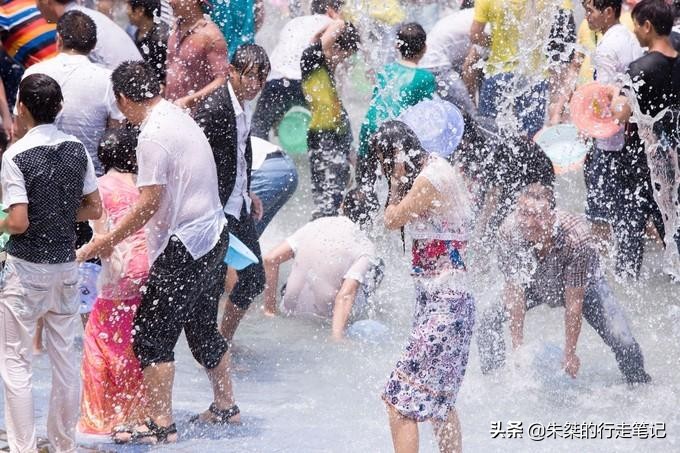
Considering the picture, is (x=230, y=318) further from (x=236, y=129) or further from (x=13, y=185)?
(x=13, y=185)

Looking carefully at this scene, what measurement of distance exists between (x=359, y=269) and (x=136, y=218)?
2.29 metres

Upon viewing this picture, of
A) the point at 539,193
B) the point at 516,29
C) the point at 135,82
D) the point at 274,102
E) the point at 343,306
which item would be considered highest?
the point at 135,82

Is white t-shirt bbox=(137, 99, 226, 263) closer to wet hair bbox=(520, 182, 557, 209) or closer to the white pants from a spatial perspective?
the white pants

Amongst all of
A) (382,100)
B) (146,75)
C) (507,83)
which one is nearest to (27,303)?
(146,75)

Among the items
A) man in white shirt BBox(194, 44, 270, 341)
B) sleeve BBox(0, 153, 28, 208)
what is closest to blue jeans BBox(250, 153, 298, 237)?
man in white shirt BBox(194, 44, 270, 341)

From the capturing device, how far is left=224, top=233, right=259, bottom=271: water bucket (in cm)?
594

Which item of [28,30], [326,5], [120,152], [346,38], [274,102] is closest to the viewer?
[120,152]

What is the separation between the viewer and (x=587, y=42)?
29.9ft

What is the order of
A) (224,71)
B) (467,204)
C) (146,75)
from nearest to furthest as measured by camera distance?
(467,204) → (146,75) → (224,71)

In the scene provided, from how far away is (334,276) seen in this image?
7379 mm

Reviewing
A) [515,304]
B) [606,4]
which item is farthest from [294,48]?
[515,304]

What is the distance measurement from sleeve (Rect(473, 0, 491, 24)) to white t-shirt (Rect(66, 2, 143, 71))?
2.76 metres

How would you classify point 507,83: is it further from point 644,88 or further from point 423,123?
point 423,123

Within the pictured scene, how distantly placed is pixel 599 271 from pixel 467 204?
1913mm
